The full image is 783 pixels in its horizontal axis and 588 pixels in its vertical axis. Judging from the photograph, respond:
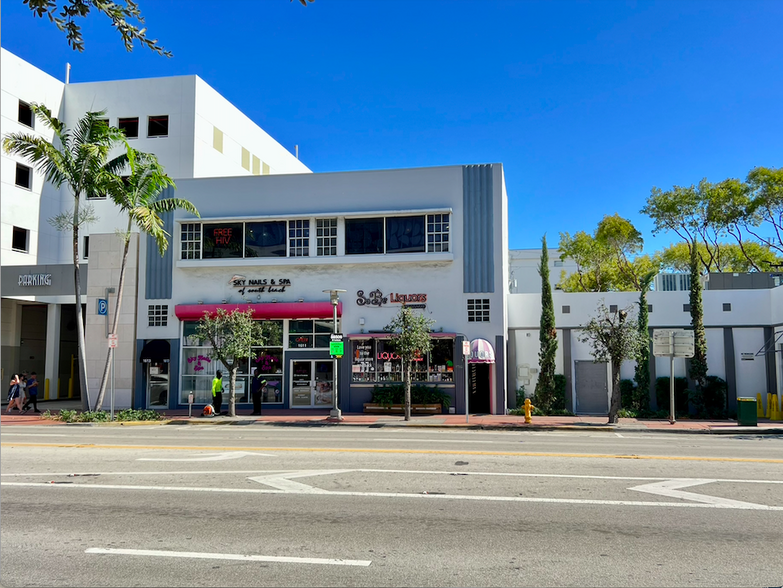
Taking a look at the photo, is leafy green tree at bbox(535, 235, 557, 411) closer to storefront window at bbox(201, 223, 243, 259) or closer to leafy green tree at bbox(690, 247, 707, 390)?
leafy green tree at bbox(690, 247, 707, 390)

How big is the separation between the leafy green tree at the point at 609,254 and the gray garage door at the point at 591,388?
1938 cm

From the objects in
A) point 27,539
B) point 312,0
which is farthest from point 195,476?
point 312,0

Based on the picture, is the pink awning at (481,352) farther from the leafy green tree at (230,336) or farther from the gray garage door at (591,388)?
the leafy green tree at (230,336)

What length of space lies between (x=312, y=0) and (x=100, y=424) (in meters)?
20.8

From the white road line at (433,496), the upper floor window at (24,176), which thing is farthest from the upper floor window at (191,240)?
the white road line at (433,496)

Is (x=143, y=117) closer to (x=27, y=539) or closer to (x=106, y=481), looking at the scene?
(x=106, y=481)

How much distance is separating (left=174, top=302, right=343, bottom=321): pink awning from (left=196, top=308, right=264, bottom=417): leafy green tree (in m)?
1.89

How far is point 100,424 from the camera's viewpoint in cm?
2244

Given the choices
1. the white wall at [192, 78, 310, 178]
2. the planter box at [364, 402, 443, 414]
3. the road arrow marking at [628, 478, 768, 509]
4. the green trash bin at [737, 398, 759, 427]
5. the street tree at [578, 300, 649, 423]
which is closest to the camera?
the road arrow marking at [628, 478, 768, 509]

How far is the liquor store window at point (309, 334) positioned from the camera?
26.5 m

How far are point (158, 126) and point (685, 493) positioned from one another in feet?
119

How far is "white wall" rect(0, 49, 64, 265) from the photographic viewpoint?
34.9 meters

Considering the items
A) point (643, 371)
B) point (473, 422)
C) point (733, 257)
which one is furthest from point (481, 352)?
point (733, 257)

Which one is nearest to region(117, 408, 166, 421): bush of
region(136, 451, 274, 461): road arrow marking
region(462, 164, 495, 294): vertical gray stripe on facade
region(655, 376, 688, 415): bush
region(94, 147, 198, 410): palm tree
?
region(94, 147, 198, 410): palm tree
